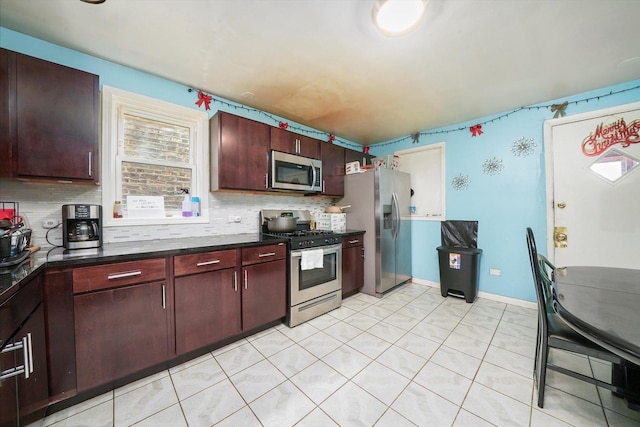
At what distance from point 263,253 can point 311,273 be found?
65cm

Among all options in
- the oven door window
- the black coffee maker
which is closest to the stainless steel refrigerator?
the oven door window

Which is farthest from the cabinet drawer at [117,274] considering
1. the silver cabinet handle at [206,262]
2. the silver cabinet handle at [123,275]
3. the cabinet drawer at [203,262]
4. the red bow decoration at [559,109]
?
the red bow decoration at [559,109]

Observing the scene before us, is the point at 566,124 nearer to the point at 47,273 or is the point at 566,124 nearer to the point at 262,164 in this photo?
the point at 262,164

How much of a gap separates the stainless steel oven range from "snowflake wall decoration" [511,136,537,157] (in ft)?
8.42

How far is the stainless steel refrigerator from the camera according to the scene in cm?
323

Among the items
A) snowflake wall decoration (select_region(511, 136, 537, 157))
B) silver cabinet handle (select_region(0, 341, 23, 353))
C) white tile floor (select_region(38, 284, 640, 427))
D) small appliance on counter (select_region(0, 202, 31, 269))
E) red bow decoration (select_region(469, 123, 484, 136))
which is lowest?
white tile floor (select_region(38, 284, 640, 427))

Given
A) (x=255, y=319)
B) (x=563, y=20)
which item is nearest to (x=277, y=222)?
(x=255, y=319)

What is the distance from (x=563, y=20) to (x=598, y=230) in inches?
87.5

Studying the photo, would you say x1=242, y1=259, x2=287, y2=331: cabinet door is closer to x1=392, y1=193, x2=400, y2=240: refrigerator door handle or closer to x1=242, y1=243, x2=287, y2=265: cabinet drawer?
x1=242, y1=243, x2=287, y2=265: cabinet drawer

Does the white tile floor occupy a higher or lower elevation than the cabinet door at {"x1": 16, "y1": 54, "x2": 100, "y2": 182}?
lower

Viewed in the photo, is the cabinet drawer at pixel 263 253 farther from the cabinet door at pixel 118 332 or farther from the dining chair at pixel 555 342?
the dining chair at pixel 555 342

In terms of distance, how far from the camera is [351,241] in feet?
10.5

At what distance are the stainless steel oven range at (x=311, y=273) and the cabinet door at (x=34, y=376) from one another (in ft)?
5.46

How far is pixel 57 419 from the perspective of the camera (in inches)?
53.2
